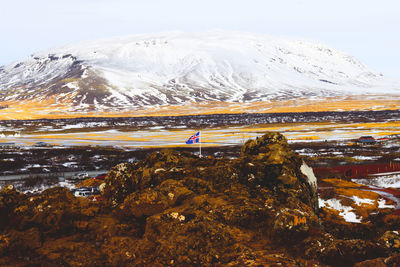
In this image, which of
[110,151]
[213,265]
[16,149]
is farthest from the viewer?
[16,149]

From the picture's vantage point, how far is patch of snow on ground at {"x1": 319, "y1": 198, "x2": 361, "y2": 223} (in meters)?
21.2

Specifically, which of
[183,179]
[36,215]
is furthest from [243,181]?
[36,215]

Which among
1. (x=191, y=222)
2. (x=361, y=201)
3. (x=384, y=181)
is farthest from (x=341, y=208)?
(x=191, y=222)

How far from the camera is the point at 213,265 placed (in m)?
7.93

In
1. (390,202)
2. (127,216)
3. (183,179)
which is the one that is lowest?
(390,202)

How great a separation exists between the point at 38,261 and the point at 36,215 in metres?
2.33

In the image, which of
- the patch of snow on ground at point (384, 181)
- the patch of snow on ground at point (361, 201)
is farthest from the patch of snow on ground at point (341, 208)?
the patch of snow on ground at point (384, 181)

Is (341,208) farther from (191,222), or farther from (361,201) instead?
(191,222)

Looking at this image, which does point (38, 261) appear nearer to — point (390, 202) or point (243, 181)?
point (243, 181)

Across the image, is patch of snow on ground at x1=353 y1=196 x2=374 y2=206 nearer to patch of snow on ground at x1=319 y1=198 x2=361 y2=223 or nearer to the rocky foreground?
patch of snow on ground at x1=319 y1=198 x2=361 y2=223

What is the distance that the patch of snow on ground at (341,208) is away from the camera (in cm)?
2120

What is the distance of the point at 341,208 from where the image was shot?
2392 centimetres

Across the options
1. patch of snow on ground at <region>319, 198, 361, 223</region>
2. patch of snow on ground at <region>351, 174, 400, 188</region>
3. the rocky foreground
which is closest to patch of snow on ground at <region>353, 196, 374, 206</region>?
patch of snow on ground at <region>319, 198, 361, 223</region>

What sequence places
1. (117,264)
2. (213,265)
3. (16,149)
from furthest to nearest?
(16,149) → (117,264) → (213,265)
